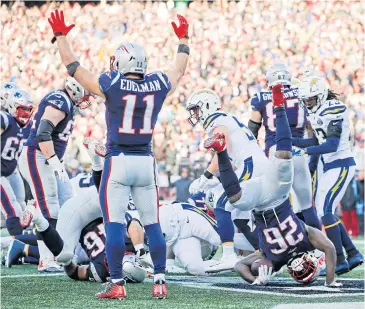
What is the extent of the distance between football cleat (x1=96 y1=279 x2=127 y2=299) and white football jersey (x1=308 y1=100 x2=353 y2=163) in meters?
2.75

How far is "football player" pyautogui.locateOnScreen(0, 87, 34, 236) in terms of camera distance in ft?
27.1

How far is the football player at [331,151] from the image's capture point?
24.7 feet

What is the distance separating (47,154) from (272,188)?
2125 mm

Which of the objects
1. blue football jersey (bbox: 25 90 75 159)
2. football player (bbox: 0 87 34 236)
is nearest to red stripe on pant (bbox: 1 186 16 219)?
football player (bbox: 0 87 34 236)

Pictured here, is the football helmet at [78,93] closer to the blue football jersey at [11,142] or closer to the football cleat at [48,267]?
the blue football jersey at [11,142]

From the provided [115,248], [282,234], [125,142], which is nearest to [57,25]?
[125,142]

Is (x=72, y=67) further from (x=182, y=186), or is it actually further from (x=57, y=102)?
(x=182, y=186)

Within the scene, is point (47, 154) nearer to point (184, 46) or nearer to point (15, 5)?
point (184, 46)

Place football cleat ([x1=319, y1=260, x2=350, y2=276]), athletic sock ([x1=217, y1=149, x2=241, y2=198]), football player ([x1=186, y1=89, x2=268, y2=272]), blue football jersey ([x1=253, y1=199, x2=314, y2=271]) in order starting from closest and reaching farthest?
athletic sock ([x1=217, y1=149, x2=241, y2=198]) → blue football jersey ([x1=253, y1=199, x2=314, y2=271]) → football player ([x1=186, y1=89, x2=268, y2=272]) → football cleat ([x1=319, y1=260, x2=350, y2=276])

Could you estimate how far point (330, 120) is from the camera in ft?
24.9

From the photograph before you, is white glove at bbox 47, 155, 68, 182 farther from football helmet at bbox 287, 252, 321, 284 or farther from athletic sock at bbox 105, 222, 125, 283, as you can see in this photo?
football helmet at bbox 287, 252, 321, 284

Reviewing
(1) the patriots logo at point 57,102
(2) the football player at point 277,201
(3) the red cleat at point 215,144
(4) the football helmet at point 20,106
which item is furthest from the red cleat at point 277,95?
(4) the football helmet at point 20,106

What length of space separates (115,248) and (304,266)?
160 centimetres

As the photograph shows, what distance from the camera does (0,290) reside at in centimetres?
605
